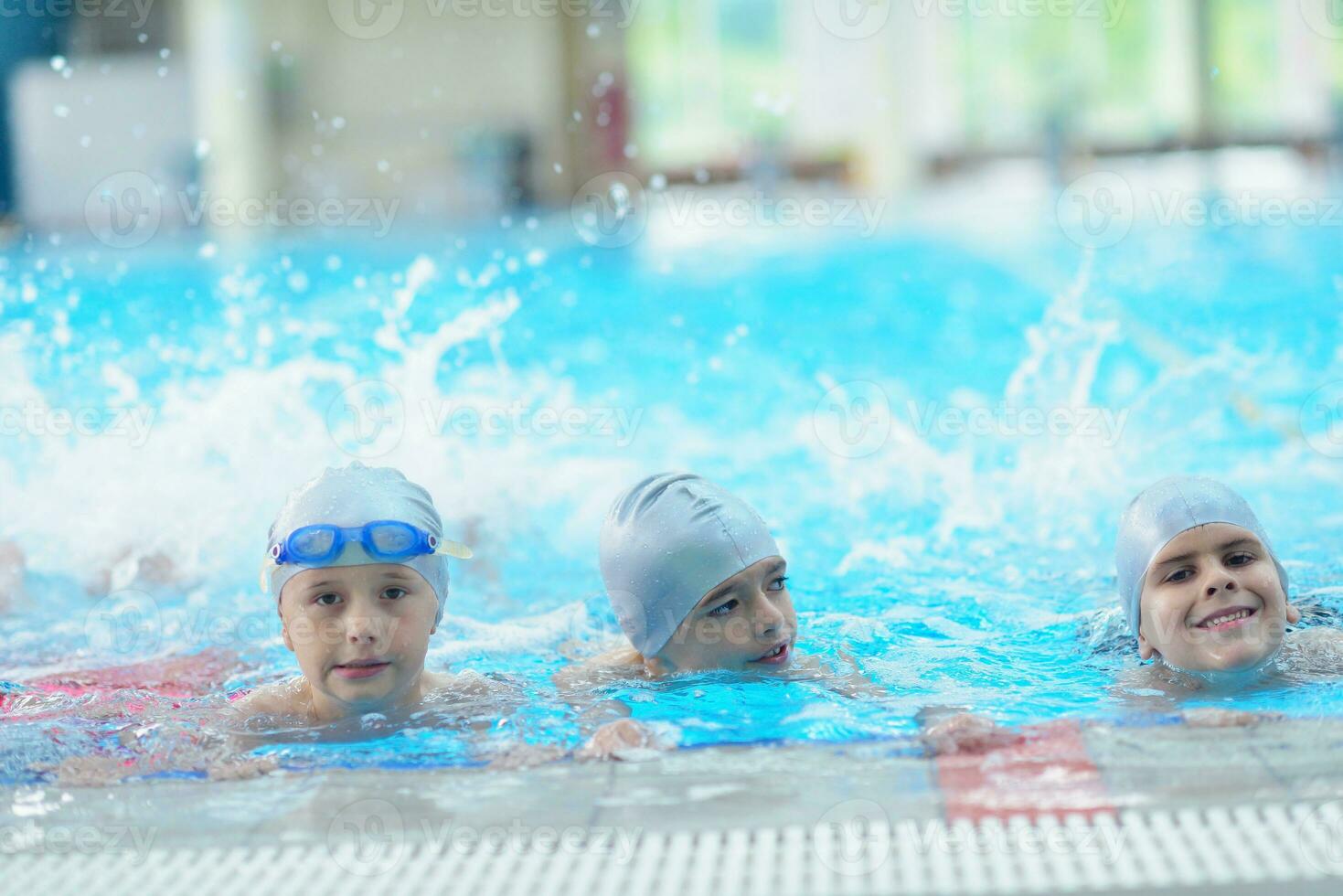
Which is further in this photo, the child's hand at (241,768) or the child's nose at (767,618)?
the child's nose at (767,618)

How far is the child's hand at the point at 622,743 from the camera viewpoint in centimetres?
307

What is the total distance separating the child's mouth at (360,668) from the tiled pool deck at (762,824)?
356mm

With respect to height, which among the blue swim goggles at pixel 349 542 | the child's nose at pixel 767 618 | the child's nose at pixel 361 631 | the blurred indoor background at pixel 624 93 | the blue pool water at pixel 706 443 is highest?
the blurred indoor background at pixel 624 93

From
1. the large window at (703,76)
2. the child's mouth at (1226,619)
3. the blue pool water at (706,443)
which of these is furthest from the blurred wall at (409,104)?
the child's mouth at (1226,619)

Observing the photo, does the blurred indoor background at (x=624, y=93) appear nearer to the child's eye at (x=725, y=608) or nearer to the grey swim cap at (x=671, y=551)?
the grey swim cap at (x=671, y=551)

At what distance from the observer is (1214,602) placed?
3.40m

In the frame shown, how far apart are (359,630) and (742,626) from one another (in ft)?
3.07

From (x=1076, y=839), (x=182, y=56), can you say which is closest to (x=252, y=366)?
(x=1076, y=839)

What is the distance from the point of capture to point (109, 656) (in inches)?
184

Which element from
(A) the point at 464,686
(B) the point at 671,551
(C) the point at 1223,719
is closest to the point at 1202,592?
(C) the point at 1223,719

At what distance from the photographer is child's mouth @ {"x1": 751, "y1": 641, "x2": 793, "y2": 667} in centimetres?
371

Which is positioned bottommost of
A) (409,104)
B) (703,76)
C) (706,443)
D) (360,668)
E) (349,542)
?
(706,443)

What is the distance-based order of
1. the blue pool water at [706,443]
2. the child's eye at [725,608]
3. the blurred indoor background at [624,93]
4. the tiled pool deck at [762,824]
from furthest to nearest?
the blurred indoor background at [624,93]
the blue pool water at [706,443]
the child's eye at [725,608]
the tiled pool deck at [762,824]

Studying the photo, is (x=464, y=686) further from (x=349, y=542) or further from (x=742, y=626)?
(x=742, y=626)
